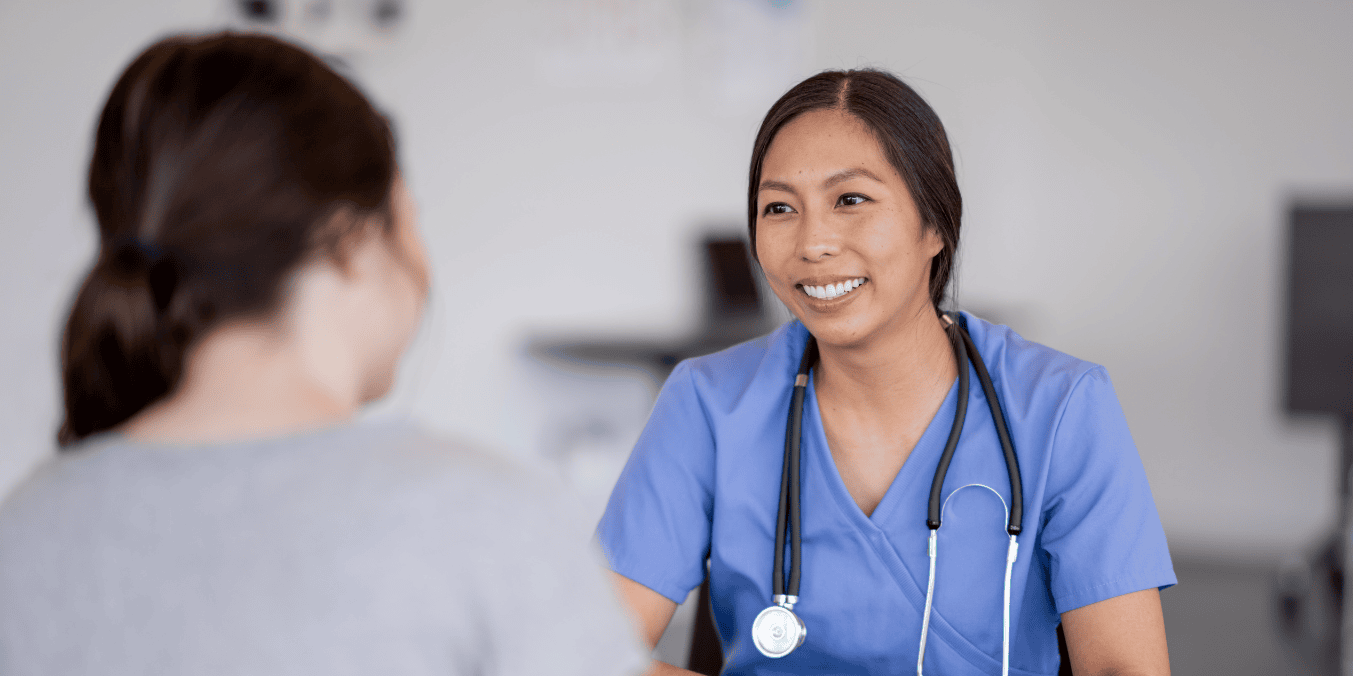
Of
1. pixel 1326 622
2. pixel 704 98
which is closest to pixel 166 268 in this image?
pixel 1326 622

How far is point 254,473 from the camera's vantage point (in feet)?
1.55

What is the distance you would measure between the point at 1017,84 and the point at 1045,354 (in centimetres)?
247

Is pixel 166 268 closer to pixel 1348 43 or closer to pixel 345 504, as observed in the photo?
pixel 345 504

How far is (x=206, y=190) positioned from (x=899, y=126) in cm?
75

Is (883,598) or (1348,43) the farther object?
(1348,43)

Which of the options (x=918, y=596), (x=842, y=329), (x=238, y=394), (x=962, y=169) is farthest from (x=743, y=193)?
(x=238, y=394)

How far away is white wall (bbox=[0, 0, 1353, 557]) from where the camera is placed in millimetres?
3109

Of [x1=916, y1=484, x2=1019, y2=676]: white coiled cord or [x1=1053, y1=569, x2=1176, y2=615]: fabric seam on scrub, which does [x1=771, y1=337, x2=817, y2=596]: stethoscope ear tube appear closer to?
[x1=916, y1=484, x2=1019, y2=676]: white coiled cord

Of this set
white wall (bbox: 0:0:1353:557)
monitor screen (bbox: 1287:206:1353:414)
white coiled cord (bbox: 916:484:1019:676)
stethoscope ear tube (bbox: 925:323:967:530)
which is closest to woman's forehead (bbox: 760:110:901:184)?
stethoscope ear tube (bbox: 925:323:967:530)

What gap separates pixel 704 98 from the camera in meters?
3.54

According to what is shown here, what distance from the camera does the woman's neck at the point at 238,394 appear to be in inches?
19.4

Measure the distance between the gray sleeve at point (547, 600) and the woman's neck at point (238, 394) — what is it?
120mm

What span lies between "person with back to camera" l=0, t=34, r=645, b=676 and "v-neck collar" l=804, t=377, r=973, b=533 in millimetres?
569

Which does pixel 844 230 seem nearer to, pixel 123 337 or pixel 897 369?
pixel 897 369
